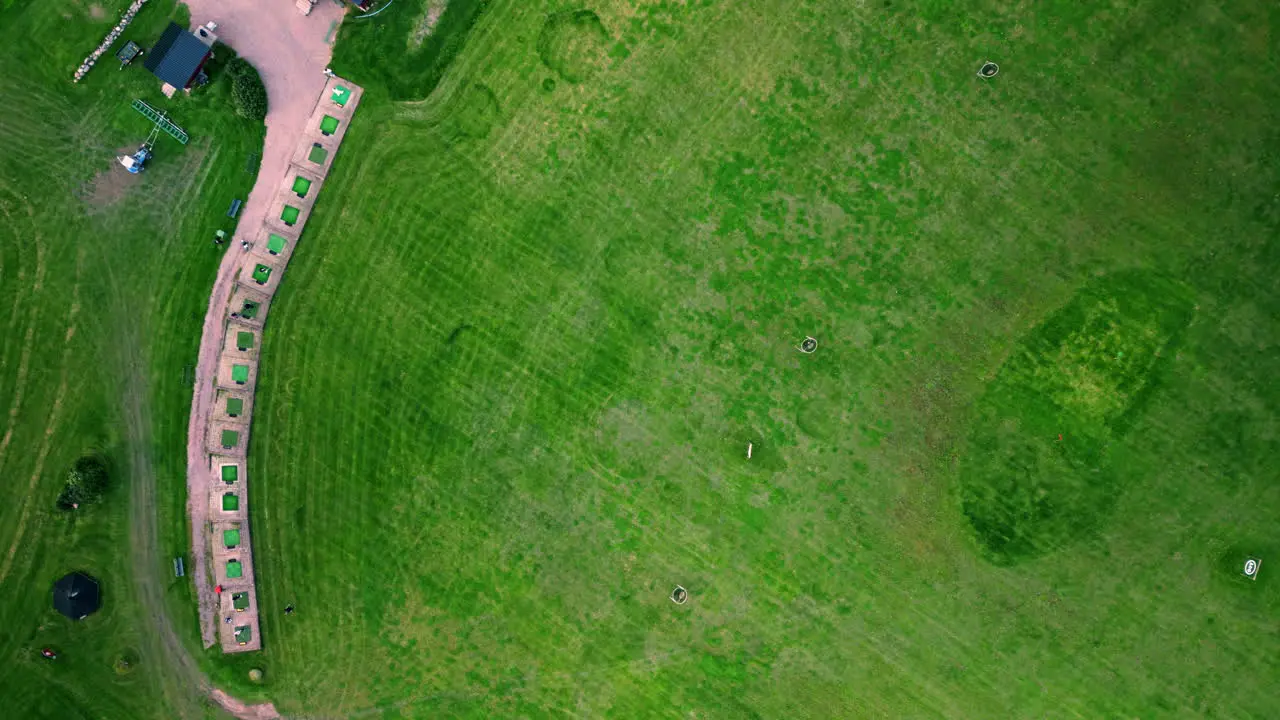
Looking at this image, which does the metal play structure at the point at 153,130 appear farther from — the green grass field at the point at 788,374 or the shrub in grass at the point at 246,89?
the green grass field at the point at 788,374

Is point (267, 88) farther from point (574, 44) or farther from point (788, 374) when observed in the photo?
point (788, 374)

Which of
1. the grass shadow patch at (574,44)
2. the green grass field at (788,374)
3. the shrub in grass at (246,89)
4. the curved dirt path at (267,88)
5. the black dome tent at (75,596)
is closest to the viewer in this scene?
the green grass field at (788,374)

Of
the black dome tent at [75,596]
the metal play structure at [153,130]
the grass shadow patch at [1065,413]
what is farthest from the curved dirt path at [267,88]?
the grass shadow patch at [1065,413]

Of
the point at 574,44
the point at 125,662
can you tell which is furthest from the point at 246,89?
the point at 125,662

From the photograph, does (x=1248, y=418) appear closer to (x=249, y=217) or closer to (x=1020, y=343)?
(x=1020, y=343)

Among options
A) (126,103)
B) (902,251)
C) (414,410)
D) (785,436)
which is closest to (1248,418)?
(902,251)

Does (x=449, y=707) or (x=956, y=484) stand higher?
(x=956, y=484)
